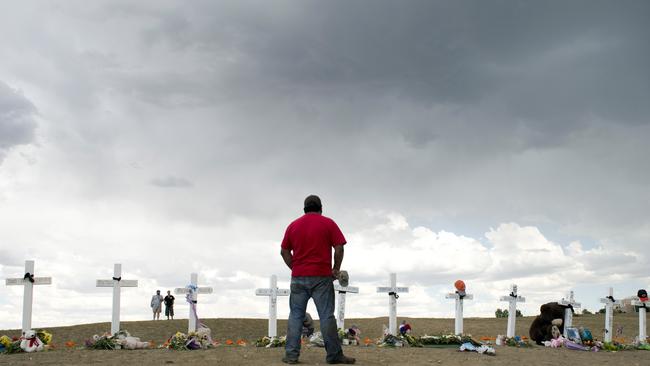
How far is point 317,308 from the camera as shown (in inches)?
462

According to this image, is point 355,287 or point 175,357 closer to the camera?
point 175,357

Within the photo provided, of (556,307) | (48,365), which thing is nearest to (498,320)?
(556,307)

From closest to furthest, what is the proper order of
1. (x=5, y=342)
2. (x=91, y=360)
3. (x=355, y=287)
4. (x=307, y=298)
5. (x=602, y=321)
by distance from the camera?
(x=307, y=298) < (x=91, y=360) < (x=5, y=342) < (x=355, y=287) < (x=602, y=321)

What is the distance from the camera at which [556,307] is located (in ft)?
64.4

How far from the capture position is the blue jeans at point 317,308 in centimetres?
1162

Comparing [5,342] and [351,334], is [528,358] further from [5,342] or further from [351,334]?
[5,342]

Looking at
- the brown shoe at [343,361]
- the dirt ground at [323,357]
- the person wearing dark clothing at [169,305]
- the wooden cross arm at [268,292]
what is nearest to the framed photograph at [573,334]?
the dirt ground at [323,357]

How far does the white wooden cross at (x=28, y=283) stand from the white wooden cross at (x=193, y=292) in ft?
11.8

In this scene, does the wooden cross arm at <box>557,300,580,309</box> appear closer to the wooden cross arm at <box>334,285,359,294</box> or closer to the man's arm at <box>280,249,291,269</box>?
the wooden cross arm at <box>334,285,359,294</box>

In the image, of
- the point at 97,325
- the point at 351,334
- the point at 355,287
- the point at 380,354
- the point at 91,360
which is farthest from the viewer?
the point at 97,325

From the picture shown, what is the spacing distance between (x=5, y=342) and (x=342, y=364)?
849 centimetres

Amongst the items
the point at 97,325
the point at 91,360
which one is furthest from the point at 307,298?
the point at 97,325

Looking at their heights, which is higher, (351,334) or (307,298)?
(307,298)

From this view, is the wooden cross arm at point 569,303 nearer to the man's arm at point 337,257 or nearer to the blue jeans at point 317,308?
the blue jeans at point 317,308
